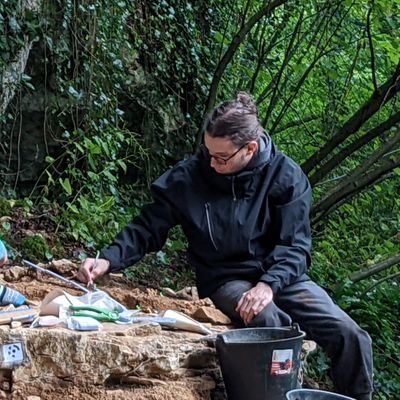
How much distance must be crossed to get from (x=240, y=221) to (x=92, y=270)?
64 cm

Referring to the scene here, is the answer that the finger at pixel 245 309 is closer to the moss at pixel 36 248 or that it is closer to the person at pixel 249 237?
the person at pixel 249 237

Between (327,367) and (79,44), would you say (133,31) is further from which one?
(327,367)

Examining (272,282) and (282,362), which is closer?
(282,362)

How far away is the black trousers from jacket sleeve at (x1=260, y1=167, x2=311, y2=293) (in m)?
0.10

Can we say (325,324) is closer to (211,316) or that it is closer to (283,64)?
(211,316)

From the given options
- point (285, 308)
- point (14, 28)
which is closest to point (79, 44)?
point (14, 28)

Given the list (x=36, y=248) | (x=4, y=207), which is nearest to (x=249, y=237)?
(x=36, y=248)

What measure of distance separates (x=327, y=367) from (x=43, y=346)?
2.96 m

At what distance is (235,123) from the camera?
3.27 m

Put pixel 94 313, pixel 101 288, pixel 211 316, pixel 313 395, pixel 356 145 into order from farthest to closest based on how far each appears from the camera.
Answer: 1. pixel 356 145
2. pixel 101 288
3. pixel 211 316
4. pixel 94 313
5. pixel 313 395

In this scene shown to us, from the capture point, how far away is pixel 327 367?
5.21m

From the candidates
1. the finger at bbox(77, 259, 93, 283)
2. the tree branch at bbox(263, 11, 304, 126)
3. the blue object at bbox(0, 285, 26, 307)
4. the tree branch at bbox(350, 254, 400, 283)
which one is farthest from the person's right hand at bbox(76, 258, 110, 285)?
the tree branch at bbox(263, 11, 304, 126)

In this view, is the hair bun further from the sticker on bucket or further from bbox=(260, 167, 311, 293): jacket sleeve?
the sticker on bucket

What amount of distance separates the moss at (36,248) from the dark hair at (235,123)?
2.26m
